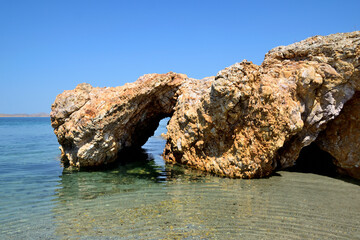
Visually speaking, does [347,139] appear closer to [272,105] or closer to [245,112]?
[272,105]

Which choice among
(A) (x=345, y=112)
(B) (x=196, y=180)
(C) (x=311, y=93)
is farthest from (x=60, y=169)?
(A) (x=345, y=112)

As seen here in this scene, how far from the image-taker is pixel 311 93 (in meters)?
8.79

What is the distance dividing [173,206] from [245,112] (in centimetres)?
408

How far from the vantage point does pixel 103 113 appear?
9.86m

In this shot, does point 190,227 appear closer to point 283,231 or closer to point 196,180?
point 283,231

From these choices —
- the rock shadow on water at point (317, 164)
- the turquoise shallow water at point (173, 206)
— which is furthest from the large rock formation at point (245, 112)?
the turquoise shallow water at point (173, 206)

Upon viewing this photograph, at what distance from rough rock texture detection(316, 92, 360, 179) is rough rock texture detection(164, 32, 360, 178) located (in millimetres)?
552

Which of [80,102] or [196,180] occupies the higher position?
[80,102]

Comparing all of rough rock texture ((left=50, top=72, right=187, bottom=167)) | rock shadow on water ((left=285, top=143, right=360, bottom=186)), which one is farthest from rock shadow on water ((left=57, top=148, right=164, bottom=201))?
rock shadow on water ((left=285, top=143, right=360, bottom=186))

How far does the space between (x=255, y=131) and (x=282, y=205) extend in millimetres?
2763

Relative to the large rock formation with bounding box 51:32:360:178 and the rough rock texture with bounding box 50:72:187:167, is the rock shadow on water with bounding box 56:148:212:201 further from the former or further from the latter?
the rough rock texture with bounding box 50:72:187:167

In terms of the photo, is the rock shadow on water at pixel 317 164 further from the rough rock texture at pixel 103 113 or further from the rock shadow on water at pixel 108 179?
the rough rock texture at pixel 103 113

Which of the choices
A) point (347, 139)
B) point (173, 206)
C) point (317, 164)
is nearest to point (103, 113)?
point (173, 206)

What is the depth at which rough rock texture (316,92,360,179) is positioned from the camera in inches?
343
